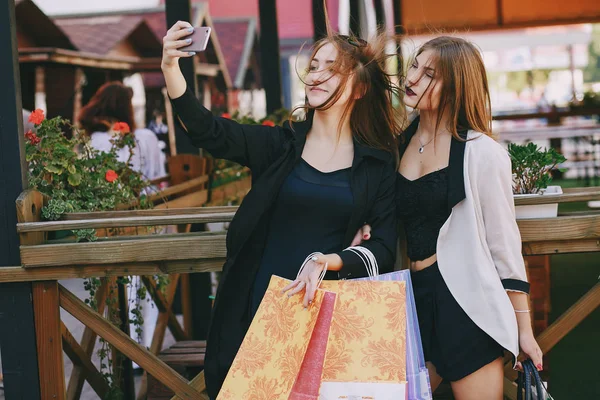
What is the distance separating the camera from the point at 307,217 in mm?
2449

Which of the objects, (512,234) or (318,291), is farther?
(512,234)

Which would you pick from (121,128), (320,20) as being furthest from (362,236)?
(320,20)

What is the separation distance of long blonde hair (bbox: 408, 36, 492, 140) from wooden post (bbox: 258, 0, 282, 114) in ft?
19.6

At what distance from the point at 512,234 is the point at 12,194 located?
1.88 m

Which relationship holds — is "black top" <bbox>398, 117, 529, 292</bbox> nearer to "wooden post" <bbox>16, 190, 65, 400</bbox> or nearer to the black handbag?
the black handbag

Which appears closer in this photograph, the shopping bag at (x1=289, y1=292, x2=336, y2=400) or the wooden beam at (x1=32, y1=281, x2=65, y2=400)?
the shopping bag at (x1=289, y1=292, x2=336, y2=400)

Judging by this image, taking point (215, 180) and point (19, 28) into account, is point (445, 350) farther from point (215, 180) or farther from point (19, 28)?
point (19, 28)

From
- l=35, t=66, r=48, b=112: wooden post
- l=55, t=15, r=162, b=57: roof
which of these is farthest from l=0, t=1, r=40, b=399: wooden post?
l=55, t=15, r=162, b=57: roof

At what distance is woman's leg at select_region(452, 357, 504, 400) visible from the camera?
2.45 meters

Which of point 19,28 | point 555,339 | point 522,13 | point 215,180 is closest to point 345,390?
point 555,339

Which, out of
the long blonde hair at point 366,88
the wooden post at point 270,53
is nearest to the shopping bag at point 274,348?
the long blonde hair at point 366,88

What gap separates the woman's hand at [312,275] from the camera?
2.19 metres

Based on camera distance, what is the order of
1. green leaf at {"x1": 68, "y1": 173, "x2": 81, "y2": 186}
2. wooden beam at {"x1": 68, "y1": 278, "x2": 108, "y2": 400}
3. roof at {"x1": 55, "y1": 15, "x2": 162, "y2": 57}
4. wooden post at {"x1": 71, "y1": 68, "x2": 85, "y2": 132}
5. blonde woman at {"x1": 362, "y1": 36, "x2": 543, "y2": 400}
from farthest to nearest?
roof at {"x1": 55, "y1": 15, "x2": 162, "y2": 57} < wooden post at {"x1": 71, "y1": 68, "x2": 85, "y2": 132} < wooden beam at {"x1": 68, "y1": 278, "x2": 108, "y2": 400} < green leaf at {"x1": 68, "y1": 173, "x2": 81, "y2": 186} < blonde woman at {"x1": 362, "y1": 36, "x2": 543, "y2": 400}

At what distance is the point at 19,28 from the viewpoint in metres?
8.18
